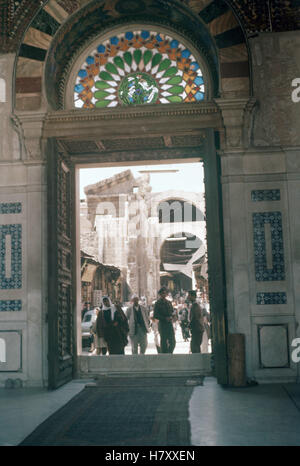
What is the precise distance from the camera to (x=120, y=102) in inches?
327

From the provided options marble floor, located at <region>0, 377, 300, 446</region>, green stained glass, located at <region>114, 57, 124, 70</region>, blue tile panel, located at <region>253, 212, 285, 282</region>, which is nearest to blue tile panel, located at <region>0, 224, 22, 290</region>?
marble floor, located at <region>0, 377, 300, 446</region>

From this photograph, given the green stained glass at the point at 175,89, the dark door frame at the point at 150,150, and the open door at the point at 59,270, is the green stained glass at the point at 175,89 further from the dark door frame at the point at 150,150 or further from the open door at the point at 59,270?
the open door at the point at 59,270

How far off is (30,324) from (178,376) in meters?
2.44

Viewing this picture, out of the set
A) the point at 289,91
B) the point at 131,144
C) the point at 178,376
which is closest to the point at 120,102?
the point at 131,144

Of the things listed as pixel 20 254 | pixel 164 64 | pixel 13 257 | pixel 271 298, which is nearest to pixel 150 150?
pixel 164 64

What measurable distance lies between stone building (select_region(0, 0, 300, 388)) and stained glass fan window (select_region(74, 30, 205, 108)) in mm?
36

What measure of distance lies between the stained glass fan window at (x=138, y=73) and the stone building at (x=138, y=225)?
1800 centimetres

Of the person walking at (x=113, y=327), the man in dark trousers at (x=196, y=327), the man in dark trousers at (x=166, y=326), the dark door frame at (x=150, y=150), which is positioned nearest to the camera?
the dark door frame at (x=150, y=150)

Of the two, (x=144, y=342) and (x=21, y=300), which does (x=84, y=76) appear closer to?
(x=21, y=300)

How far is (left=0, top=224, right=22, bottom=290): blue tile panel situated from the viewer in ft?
25.3

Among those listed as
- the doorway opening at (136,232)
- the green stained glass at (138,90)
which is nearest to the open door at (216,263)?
A: the green stained glass at (138,90)

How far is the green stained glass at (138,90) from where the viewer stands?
827 cm

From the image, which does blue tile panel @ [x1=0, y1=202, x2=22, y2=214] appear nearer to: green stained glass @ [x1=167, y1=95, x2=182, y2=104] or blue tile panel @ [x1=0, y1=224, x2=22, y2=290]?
→ blue tile panel @ [x1=0, y1=224, x2=22, y2=290]

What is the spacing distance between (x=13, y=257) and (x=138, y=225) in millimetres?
20089
